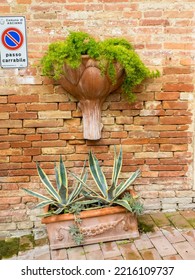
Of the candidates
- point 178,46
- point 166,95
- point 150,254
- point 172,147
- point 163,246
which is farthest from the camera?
point 172,147

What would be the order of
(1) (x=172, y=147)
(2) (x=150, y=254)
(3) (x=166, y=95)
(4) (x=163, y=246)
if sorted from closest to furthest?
(2) (x=150, y=254)
(4) (x=163, y=246)
(3) (x=166, y=95)
(1) (x=172, y=147)

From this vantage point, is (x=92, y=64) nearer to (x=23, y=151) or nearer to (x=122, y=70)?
(x=122, y=70)

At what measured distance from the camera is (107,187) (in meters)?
3.01

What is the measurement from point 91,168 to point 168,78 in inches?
47.1

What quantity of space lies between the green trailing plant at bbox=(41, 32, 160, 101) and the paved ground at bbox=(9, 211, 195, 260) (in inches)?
59.6

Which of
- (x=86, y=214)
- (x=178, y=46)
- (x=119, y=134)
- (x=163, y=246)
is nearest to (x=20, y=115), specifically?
(x=119, y=134)

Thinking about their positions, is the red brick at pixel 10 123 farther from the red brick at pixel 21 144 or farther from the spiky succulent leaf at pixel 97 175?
the spiky succulent leaf at pixel 97 175

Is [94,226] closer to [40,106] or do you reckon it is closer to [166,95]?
[40,106]

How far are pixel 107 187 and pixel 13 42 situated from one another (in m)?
1.64

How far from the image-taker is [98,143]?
3256 millimetres

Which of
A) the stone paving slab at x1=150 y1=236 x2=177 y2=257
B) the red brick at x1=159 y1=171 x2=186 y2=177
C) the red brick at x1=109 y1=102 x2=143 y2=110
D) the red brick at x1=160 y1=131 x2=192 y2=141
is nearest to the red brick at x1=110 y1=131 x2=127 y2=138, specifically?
the red brick at x1=109 y1=102 x2=143 y2=110

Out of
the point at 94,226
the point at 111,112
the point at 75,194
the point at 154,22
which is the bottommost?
the point at 94,226

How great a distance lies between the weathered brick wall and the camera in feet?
9.84

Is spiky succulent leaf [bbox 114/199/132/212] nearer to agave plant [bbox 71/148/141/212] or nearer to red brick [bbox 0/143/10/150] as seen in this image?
agave plant [bbox 71/148/141/212]
